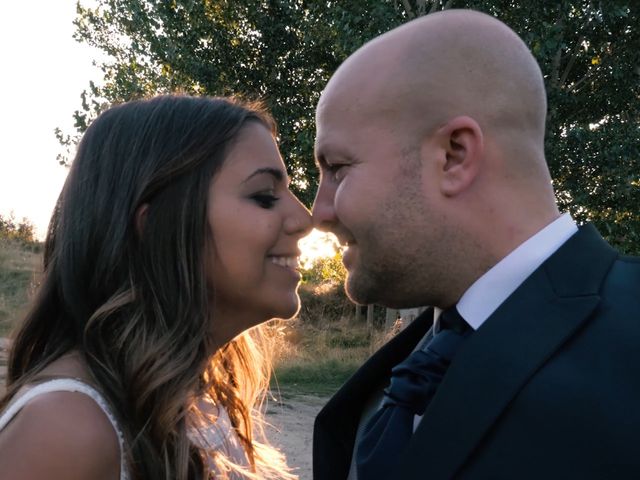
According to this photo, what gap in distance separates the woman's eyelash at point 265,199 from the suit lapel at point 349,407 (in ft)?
2.00

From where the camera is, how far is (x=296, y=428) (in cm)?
864

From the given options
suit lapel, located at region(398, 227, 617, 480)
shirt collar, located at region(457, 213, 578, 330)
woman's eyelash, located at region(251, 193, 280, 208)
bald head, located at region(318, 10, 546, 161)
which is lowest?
→ suit lapel, located at region(398, 227, 617, 480)

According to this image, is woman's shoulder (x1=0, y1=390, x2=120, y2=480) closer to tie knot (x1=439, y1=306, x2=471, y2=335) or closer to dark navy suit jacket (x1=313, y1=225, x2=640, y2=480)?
dark navy suit jacket (x1=313, y1=225, x2=640, y2=480)

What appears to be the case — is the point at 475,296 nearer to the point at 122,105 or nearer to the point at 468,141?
the point at 468,141

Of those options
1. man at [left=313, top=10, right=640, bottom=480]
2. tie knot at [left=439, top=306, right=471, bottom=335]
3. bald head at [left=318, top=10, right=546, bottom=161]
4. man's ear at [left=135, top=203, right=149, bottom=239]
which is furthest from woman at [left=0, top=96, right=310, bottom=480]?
tie knot at [left=439, top=306, right=471, bottom=335]

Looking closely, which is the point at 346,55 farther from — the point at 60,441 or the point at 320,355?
the point at 60,441

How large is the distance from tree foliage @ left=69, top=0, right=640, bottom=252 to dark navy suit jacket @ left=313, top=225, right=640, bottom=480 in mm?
8912

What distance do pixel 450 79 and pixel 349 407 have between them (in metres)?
1.10

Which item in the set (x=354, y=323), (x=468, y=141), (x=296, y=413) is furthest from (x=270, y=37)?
(x=354, y=323)

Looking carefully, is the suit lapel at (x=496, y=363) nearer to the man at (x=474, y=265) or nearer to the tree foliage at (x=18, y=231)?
the man at (x=474, y=265)

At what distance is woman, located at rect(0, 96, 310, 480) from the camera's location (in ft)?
7.22

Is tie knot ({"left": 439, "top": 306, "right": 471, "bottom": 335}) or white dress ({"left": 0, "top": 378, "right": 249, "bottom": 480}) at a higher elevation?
tie knot ({"left": 439, "top": 306, "right": 471, "bottom": 335})

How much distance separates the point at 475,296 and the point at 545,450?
1.78 feet

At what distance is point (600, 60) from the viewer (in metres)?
11.7
